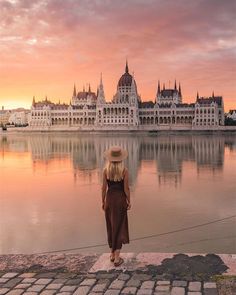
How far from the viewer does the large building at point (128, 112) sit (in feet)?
436

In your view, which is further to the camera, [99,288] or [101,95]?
[101,95]

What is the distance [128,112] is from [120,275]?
428 ft

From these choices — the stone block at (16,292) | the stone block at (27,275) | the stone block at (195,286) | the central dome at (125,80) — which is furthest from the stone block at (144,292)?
the central dome at (125,80)

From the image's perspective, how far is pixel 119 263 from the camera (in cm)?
595

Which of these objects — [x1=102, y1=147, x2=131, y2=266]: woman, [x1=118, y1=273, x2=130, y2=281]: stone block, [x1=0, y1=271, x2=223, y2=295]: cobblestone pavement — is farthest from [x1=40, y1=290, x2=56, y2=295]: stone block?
[x1=102, y1=147, x2=131, y2=266]: woman

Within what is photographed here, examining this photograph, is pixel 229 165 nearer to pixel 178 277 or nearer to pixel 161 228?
pixel 161 228

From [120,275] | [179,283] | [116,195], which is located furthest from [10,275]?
[179,283]

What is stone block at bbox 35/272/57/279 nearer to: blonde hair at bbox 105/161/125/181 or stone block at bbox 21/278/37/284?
stone block at bbox 21/278/37/284

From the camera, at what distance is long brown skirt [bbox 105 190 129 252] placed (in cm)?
609

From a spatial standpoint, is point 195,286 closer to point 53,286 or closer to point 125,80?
point 53,286

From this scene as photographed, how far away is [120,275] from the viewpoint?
5.57 m

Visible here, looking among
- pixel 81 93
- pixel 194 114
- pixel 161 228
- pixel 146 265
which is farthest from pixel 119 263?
pixel 81 93

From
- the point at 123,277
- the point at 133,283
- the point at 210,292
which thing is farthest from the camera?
the point at 123,277

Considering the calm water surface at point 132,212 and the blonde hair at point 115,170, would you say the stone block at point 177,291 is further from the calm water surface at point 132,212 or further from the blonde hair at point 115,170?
the calm water surface at point 132,212
